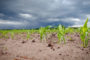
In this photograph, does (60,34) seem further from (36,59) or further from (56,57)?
(36,59)

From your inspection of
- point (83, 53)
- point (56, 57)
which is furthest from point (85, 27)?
point (56, 57)

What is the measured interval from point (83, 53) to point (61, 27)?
729 mm

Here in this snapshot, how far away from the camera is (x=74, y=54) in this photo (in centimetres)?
131

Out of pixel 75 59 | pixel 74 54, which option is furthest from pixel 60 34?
pixel 75 59

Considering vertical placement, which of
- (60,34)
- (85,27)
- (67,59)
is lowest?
(67,59)

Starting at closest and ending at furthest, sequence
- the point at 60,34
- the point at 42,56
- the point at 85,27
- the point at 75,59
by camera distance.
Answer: the point at 75,59 → the point at 42,56 → the point at 85,27 → the point at 60,34

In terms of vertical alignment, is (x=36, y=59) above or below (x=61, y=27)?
below

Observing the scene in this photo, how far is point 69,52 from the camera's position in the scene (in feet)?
4.53

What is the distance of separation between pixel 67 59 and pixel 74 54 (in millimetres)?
171

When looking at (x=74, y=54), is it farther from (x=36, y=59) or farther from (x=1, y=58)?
(x=1, y=58)

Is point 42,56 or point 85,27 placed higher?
point 85,27

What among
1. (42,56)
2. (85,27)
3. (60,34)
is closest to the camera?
(42,56)

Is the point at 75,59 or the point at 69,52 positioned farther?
the point at 69,52

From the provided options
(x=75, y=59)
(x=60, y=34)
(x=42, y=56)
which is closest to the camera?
(x=75, y=59)
